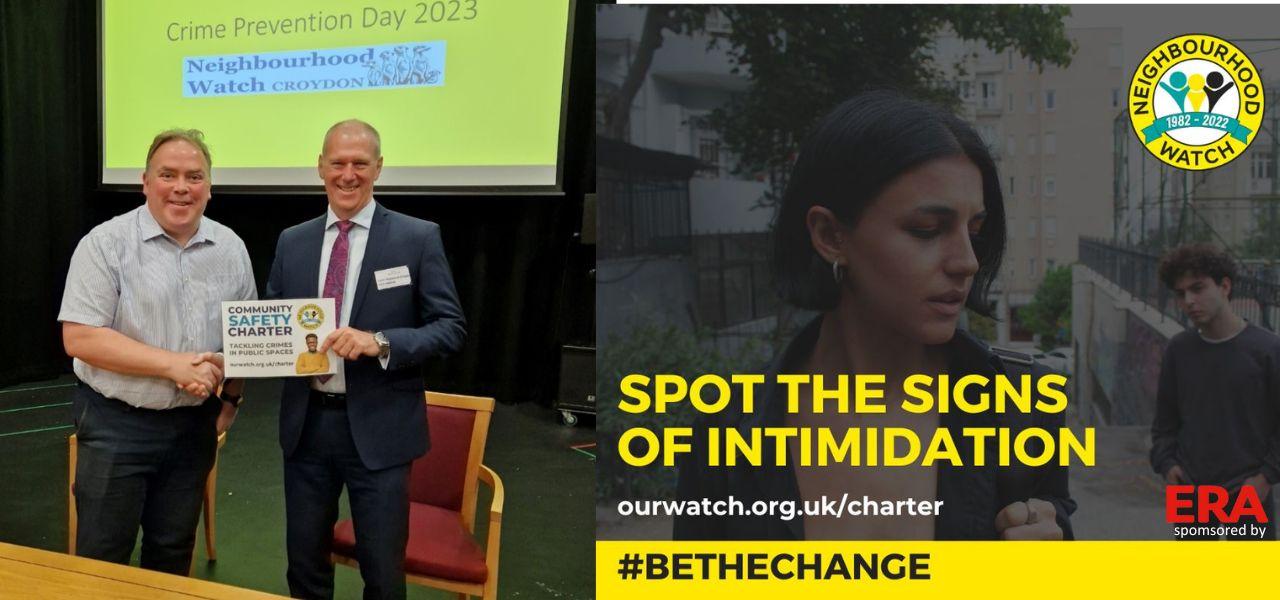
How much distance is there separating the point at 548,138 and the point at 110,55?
282 cm

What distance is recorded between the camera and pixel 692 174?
3.83 ft

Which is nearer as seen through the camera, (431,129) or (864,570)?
(864,570)

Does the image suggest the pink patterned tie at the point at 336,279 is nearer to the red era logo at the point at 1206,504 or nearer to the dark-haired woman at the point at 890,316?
the dark-haired woman at the point at 890,316

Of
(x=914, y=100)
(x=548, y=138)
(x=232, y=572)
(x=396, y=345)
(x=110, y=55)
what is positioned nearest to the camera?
(x=914, y=100)

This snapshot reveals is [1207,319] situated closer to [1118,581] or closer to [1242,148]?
[1242,148]

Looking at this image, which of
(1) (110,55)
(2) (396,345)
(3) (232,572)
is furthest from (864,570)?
(1) (110,55)

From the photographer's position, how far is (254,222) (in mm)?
5773

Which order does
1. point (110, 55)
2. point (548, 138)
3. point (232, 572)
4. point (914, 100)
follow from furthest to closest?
point (110, 55) → point (548, 138) → point (232, 572) → point (914, 100)

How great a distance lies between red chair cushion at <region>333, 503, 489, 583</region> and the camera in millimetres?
2064

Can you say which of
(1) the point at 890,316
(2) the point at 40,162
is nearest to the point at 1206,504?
(1) the point at 890,316

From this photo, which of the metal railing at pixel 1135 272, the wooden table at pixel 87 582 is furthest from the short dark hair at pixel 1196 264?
the wooden table at pixel 87 582

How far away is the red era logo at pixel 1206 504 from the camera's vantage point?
1175 mm

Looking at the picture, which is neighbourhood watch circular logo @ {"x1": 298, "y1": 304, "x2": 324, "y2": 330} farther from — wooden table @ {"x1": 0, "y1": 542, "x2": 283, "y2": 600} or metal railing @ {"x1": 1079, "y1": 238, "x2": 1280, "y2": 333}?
metal railing @ {"x1": 1079, "y1": 238, "x2": 1280, "y2": 333}

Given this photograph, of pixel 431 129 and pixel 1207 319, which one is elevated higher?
pixel 431 129
